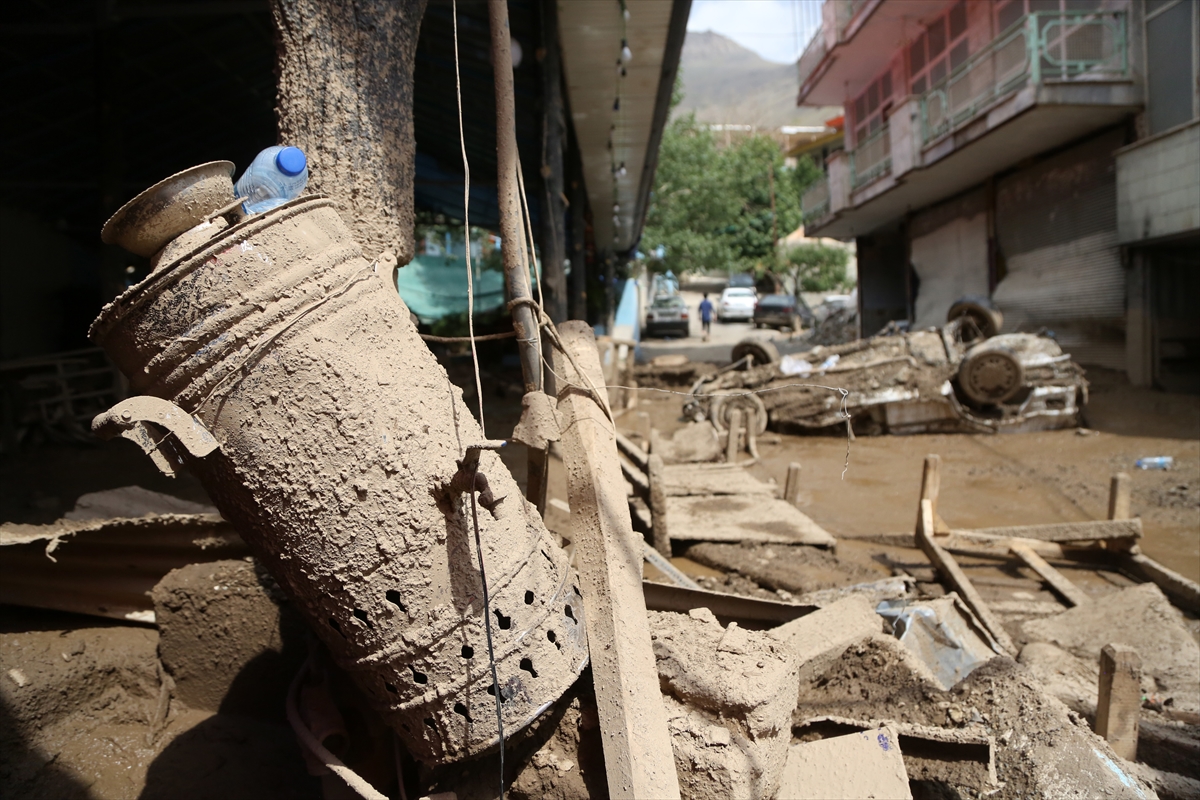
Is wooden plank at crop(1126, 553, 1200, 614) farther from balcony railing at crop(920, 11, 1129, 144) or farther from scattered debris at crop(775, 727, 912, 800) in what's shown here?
balcony railing at crop(920, 11, 1129, 144)

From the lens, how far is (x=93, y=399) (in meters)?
8.12

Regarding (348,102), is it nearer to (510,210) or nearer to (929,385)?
(510,210)

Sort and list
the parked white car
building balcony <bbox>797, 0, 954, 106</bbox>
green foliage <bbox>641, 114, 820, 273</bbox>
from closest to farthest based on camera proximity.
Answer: building balcony <bbox>797, 0, 954, 106</bbox>
green foliage <bbox>641, 114, 820, 273</bbox>
the parked white car

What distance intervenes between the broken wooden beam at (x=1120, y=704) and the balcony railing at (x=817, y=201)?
1845 centimetres

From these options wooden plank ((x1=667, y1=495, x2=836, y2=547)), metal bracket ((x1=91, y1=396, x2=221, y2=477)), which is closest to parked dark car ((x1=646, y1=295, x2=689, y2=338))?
wooden plank ((x1=667, y1=495, x2=836, y2=547))

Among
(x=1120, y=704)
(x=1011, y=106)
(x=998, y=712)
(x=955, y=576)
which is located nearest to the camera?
(x=998, y=712)

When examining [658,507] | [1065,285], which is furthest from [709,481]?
[1065,285]

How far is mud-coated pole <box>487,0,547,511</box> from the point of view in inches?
103

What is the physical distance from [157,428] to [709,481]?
5.69 meters

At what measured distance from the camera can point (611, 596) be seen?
2287 millimetres

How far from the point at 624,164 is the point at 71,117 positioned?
8110 mm

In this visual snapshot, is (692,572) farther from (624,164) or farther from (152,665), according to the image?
(624,164)

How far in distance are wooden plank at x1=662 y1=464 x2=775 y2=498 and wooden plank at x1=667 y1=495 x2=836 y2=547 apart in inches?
5.5

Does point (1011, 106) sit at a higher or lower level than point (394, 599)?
higher
